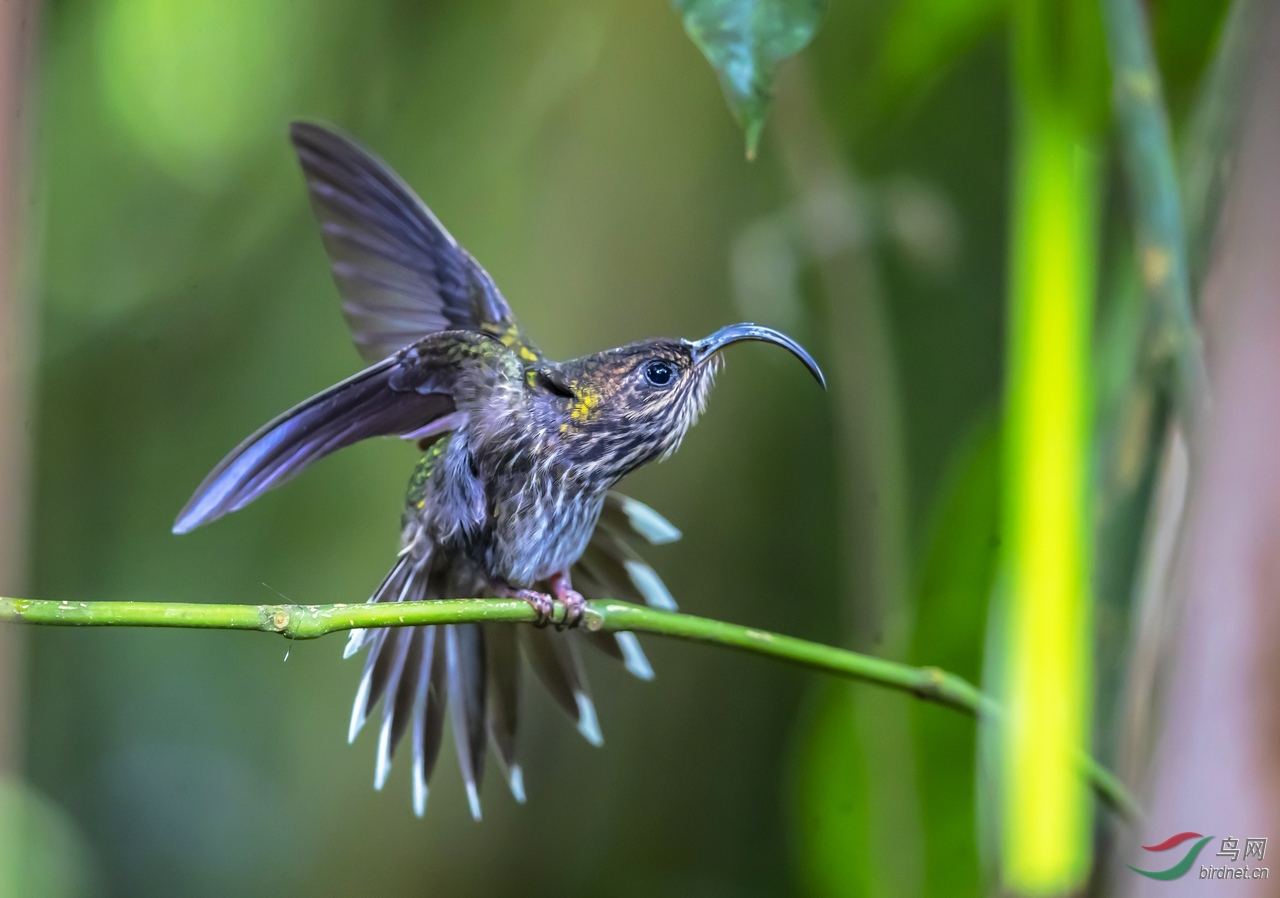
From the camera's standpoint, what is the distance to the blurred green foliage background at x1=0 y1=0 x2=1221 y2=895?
3.35 ft

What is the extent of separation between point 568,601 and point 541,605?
0.12 ft

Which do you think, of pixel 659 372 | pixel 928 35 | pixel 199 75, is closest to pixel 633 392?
pixel 659 372

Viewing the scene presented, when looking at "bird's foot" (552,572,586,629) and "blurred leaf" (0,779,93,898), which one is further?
"blurred leaf" (0,779,93,898)

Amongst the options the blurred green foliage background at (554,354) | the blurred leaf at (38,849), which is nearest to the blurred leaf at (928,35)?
the blurred green foliage background at (554,354)

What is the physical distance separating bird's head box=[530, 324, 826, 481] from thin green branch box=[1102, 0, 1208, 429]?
0.23 m

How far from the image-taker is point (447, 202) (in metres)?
1.18

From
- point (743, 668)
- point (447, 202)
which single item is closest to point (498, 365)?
point (447, 202)

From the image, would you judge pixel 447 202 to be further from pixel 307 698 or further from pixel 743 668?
pixel 743 668

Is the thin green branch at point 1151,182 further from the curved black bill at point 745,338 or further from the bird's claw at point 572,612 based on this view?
the bird's claw at point 572,612

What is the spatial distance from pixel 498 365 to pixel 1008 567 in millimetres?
369

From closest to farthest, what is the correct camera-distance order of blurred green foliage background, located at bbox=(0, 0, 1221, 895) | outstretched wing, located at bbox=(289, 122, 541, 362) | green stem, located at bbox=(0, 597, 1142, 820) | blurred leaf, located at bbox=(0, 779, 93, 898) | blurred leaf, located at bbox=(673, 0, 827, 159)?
green stem, located at bbox=(0, 597, 1142, 820) → blurred leaf, located at bbox=(673, 0, 827, 159) → outstretched wing, located at bbox=(289, 122, 541, 362) → blurred leaf, located at bbox=(0, 779, 93, 898) → blurred green foliage background, located at bbox=(0, 0, 1221, 895)

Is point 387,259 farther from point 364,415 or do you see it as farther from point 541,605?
point 541,605

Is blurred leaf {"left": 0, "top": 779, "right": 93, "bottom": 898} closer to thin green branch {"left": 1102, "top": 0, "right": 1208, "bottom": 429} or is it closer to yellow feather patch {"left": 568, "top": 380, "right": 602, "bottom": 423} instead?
yellow feather patch {"left": 568, "top": 380, "right": 602, "bottom": 423}

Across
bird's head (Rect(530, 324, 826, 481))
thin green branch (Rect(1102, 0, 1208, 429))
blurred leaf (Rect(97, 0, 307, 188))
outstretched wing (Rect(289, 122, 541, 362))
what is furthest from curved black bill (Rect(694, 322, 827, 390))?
blurred leaf (Rect(97, 0, 307, 188))
